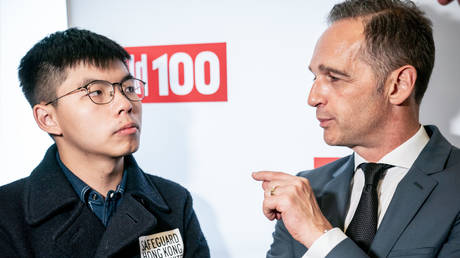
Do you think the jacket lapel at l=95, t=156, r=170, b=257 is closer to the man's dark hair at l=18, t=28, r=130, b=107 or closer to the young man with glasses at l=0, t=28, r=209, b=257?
the young man with glasses at l=0, t=28, r=209, b=257

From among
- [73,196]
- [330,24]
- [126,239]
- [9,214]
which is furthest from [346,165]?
[9,214]

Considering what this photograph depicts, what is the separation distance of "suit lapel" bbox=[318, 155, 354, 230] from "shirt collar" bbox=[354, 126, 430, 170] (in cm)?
11

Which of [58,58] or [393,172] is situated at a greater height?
[58,58]

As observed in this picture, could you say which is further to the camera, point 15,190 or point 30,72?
point 30,72

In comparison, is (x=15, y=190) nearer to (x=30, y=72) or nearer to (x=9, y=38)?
(x=30, y=72)

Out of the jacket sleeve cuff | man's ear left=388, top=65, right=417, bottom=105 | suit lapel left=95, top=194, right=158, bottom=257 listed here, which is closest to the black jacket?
suit lapel left=95, top=194, right=158, bottom=257

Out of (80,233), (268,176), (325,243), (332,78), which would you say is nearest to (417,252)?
(325,243)

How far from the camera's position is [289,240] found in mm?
1414

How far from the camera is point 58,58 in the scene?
4.85ft

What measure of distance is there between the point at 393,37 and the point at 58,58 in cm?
102

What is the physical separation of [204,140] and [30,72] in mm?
734

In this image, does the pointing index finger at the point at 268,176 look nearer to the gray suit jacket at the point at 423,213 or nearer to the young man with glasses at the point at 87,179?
the gray suit jacket at the point at 423,213

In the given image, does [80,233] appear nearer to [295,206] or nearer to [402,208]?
[295,206]

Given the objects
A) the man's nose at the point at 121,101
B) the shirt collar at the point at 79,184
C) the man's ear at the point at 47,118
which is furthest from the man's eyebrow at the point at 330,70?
the man's ear at the point at 47,118
